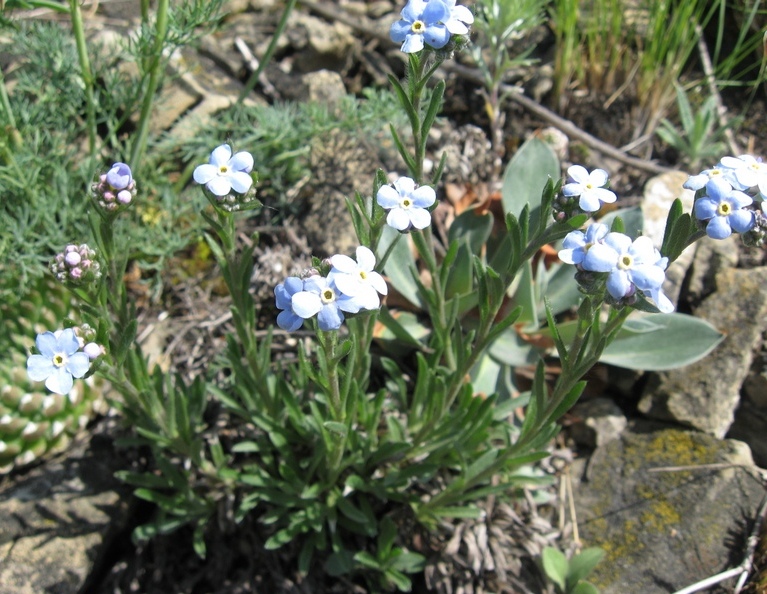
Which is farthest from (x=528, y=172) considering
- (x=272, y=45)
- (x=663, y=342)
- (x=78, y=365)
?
(x=78, y=365)

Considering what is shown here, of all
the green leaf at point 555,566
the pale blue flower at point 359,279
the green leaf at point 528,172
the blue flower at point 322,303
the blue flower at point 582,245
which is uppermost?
the blue flower at point 582,245

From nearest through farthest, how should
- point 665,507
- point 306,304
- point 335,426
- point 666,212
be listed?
point 306,304
point 335,426
point 665,507
point 666,212

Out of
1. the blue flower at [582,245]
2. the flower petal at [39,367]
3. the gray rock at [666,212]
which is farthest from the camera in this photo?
the gray rock at [666,212]

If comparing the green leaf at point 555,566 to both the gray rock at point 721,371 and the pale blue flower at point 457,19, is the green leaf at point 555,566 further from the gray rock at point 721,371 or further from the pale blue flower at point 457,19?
the pale blue flower at point 457,19

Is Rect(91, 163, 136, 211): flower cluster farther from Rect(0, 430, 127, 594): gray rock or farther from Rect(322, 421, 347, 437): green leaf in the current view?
Rect(0, 430, 127, 594): gray rock

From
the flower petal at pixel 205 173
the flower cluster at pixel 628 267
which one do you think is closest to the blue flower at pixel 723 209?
the flower cluster at pixel 628 267

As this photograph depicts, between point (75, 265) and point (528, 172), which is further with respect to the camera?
point (528, 172)

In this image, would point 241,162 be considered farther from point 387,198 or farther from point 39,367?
point 39,367
